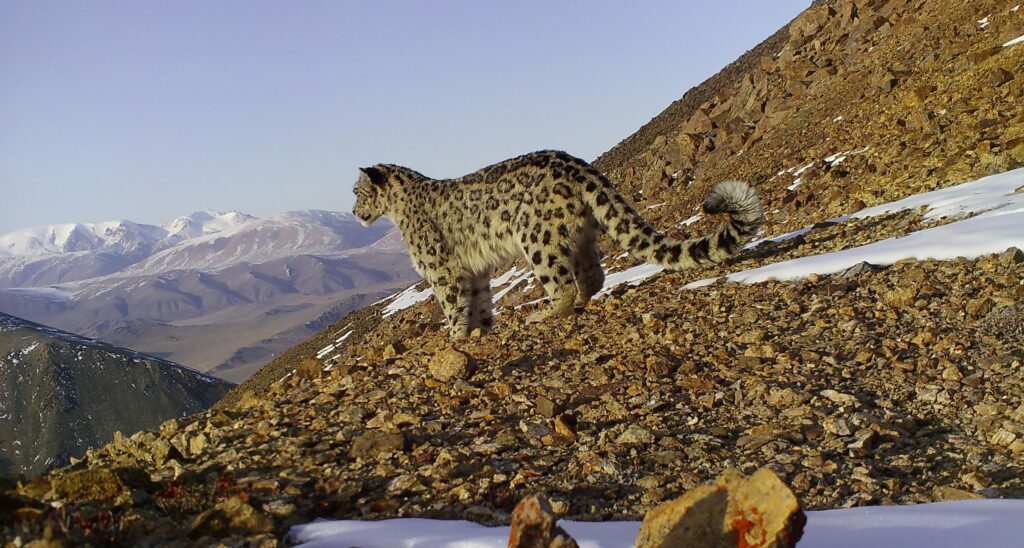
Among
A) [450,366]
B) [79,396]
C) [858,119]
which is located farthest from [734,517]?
[79,396]

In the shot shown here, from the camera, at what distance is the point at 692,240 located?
10.4 m

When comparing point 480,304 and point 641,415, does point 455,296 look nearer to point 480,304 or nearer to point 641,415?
Result: point 480,304

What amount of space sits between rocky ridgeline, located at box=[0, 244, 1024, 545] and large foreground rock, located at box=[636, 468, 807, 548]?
5.22 ft

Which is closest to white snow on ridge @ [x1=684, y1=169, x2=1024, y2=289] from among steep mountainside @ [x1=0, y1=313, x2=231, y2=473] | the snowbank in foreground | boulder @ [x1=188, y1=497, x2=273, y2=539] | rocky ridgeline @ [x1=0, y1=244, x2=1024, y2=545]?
rocky ridgeline @ [x1=0, y1=244, x2=1024, y2=545]

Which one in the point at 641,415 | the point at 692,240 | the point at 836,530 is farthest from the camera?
the point at 692,240

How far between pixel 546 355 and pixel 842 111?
18622 mm

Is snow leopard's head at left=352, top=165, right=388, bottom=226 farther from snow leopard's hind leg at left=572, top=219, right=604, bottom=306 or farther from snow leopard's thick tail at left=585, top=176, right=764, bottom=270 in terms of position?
snow leopard's thick tail at left=585, top=176, right=764, bottom=270

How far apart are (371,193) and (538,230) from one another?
4086 mm

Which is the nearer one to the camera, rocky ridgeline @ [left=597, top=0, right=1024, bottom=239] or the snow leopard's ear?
the snow leopard's ear

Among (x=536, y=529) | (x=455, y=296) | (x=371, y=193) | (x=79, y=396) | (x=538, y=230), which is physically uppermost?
(x=79, y=396)

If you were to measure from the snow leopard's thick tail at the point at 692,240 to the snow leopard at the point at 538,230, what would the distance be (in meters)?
0.01

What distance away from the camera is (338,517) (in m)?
4.98

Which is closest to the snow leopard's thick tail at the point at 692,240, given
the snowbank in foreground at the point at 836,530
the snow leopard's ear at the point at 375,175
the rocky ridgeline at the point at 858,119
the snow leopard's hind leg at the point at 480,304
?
the snow leopard's hind leg at the point at 480,304

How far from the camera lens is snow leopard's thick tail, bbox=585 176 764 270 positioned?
9.72 m
